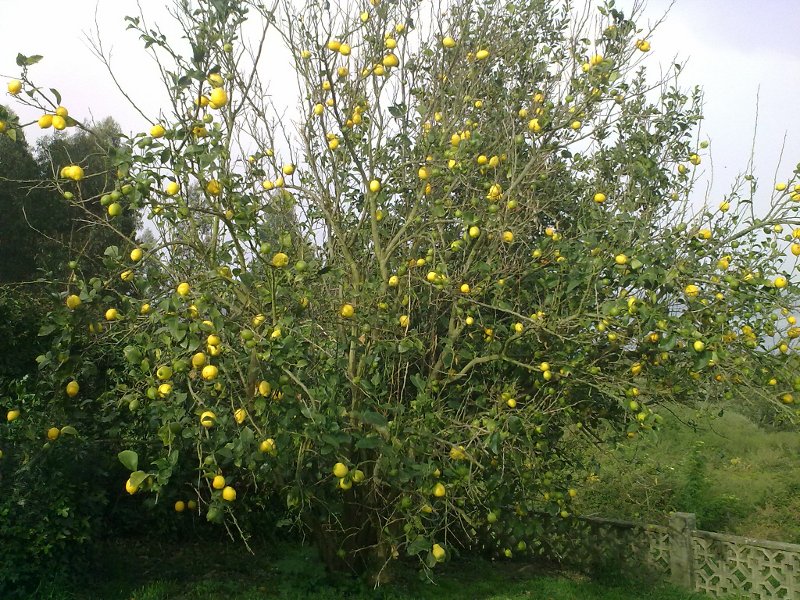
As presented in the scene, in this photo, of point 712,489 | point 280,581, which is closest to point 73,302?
point 280,581

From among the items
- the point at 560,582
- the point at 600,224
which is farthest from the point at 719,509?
the point at 600,224

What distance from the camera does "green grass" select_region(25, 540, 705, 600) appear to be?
428cm

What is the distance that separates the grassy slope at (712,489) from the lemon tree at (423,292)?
1747mm

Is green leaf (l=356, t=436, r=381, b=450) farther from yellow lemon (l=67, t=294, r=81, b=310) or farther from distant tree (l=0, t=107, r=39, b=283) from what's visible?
distant tree (l=0, t=107, r=39, b=283)

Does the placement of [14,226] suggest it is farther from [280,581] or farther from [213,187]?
[213,187]

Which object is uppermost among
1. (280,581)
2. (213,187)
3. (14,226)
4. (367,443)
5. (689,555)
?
(14,226)

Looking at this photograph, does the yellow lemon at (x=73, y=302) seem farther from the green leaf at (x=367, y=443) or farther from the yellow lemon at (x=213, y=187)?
the green leaf at (x=367, y=443)

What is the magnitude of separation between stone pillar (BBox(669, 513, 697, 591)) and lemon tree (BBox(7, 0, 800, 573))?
1.11 metres

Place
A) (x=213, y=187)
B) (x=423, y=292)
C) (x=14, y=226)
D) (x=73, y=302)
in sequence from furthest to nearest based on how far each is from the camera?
(x=14, y=226)
(x=423, y=292)
(x=213, y=187)
(x=73, y=302)

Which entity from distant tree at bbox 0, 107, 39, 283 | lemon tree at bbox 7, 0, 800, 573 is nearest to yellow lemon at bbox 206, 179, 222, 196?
lemon tree at bbox 7, 0, 800, 573

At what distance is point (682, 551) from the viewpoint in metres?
5.41

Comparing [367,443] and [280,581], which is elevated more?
[367,443]

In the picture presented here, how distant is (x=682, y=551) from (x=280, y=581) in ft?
10.0

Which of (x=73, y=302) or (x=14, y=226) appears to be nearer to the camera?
(x=73, y=302)
